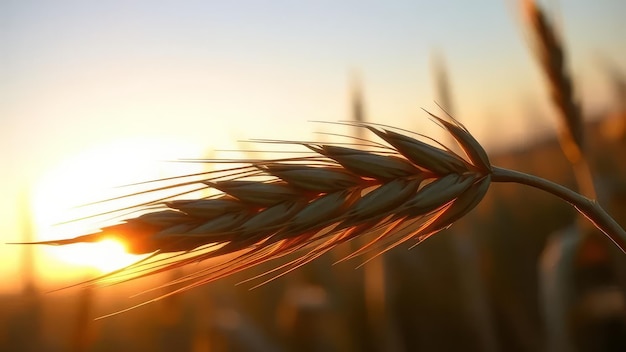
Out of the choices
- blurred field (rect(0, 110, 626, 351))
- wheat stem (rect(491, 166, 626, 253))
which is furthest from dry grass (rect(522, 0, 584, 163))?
wheat stem (rect(491, 166, 626, 253))

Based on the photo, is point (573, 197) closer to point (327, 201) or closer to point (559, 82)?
point (327, 201)

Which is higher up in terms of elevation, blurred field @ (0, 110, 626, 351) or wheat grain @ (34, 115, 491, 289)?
wheat grain @ (34, 115, 491, 289)

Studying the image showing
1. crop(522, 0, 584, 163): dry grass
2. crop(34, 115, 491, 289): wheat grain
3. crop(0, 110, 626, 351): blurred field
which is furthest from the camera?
crop(0, 110, 626, 351): blurred field

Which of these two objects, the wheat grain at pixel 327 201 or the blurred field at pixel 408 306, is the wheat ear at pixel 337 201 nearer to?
the wheat grain at pixel 327 201

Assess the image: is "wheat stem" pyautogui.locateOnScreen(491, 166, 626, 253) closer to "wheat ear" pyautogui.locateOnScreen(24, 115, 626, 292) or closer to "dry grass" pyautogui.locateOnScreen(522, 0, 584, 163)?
"wheat ear" pyautogui.locateOnScreen(24, 115, 626, 292)

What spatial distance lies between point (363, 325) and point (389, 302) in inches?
22.1

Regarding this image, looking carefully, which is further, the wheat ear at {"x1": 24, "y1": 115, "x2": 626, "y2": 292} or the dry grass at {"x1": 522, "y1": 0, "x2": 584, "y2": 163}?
Answer: the dry grass at {"x1": 522, "y1": 0, "x2": 584, "y2": 163}

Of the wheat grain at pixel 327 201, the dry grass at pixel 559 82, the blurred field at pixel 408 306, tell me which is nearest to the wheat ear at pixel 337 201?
the wheat grain at pixel 327 201

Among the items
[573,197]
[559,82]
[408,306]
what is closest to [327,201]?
[573,197]

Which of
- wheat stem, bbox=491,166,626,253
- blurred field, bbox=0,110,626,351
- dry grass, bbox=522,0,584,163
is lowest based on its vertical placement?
blurred field, bbox=0,110,626,351

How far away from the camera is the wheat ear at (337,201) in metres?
0.68

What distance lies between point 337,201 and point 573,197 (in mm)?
255

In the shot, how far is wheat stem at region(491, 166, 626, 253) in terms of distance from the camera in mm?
729

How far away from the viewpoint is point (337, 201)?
28.0 inches
